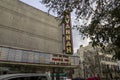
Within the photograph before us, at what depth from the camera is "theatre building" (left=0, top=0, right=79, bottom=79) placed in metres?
22.8

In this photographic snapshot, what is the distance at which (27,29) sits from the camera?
28562 mm

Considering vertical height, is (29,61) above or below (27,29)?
below

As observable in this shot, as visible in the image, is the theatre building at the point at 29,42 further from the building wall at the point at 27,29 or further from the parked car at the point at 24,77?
the parked car at the point at 24,77

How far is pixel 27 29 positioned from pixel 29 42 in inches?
84.3

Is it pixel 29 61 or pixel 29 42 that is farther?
pixel 29 42

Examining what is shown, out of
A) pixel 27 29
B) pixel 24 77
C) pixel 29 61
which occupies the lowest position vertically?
pixel 24 77

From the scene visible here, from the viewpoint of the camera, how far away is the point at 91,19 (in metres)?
10.1

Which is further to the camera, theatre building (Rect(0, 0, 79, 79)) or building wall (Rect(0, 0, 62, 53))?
building wall (Rect(0, 0, 62, 53))

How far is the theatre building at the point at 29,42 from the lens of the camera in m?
22.8

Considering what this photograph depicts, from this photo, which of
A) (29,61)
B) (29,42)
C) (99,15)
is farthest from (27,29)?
(99,15)

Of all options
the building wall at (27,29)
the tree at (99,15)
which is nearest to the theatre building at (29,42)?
the building wall at (27,29)

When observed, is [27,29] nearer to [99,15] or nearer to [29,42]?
[29,42]

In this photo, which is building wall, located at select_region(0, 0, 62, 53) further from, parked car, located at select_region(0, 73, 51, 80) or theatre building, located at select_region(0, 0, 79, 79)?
parked car, located at select_region(0, 73, 51, 80)

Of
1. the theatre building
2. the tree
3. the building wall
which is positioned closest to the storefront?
the theatre building
